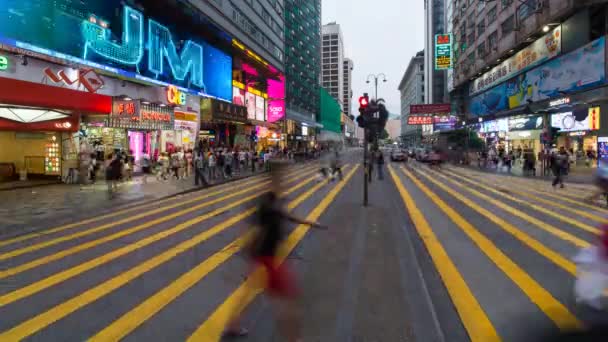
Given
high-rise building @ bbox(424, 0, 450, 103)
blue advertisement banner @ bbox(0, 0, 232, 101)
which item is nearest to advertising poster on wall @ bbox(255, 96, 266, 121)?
blue advertisement banner @ bbox(0, 0, 232, 101)

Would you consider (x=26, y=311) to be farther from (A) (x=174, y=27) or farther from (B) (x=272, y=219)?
(A) (x=174, y=27)

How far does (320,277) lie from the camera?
20.6ft

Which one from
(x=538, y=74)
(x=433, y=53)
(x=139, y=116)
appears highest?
(x=433, y=53)

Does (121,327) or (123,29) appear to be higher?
(123,29)

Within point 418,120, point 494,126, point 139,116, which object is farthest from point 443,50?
point 139,116

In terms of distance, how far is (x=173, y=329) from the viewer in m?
4.51

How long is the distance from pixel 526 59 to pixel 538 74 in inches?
144

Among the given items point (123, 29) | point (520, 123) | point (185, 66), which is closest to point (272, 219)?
point (123, 29)

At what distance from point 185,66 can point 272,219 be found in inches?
1292

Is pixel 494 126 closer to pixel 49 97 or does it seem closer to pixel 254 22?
pixel 254 22

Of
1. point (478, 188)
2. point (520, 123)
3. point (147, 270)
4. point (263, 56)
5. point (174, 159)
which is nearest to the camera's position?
point (147, 270)

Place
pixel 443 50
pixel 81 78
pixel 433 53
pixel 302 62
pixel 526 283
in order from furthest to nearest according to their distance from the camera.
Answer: pixel 433 53, pixel 302 62, pixel 443 50, pixel 81 78, pixel 526 283

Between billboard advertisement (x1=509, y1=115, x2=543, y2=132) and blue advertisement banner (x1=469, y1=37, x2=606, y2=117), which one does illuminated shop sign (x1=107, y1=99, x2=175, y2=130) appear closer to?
blue advertisement banner (x1=469, y1=37, x2=606, y2=117)

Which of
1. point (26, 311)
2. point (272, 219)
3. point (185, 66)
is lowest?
point (26, 311)
